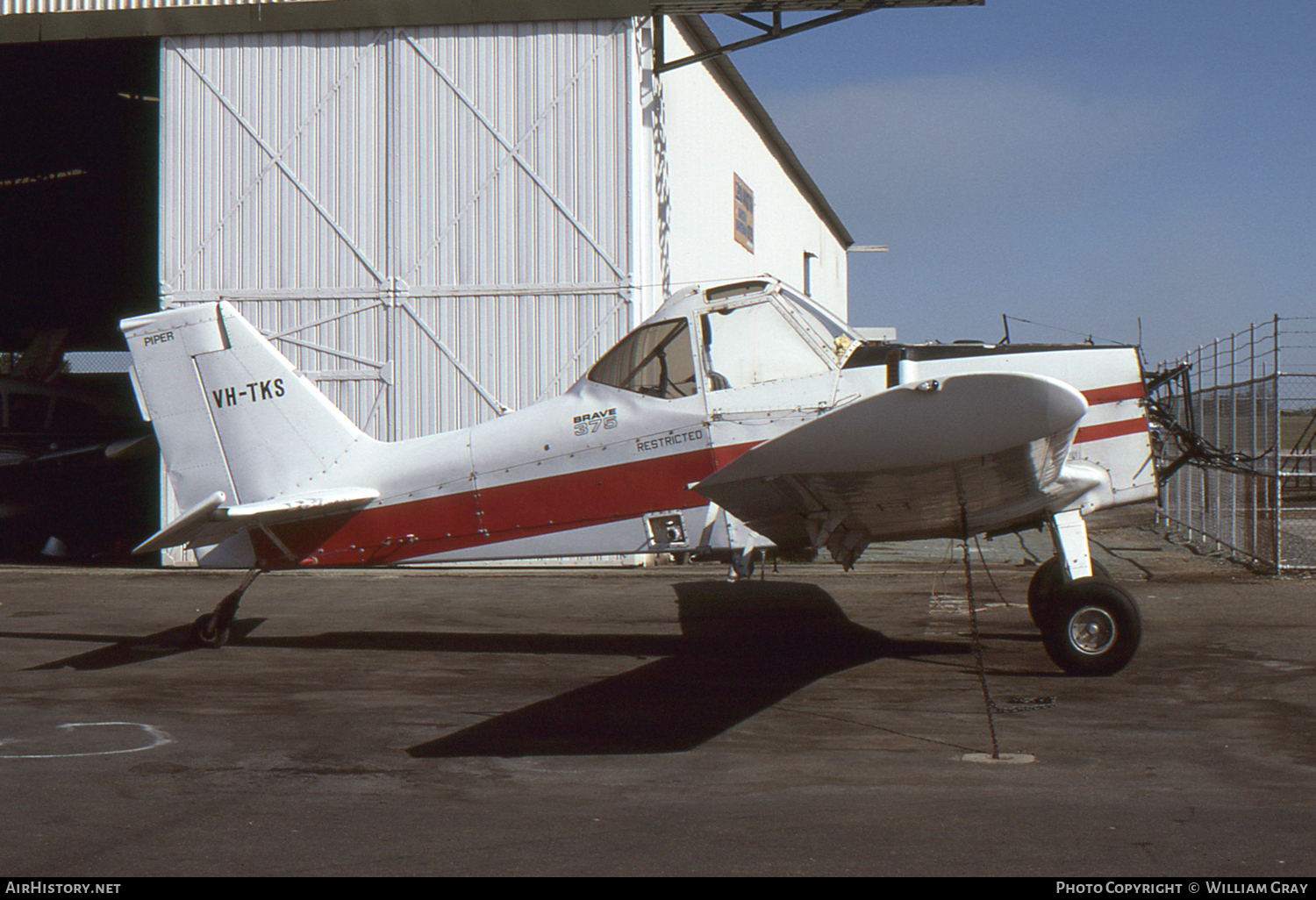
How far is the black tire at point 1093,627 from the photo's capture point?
689 cm

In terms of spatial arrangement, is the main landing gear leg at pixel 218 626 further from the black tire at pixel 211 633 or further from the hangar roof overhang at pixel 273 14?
the hangar roof overhang at pixel 273 14

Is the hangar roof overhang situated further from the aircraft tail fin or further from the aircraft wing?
the aircraft wing

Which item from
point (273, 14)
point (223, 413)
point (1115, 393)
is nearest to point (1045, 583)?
point (1115, 393)

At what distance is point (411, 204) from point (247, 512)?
26.6ft

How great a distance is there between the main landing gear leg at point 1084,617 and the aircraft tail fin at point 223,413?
17.1ft

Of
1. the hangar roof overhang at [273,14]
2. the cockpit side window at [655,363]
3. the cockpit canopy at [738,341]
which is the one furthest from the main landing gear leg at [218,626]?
the hangar roof overhang at [273,14]

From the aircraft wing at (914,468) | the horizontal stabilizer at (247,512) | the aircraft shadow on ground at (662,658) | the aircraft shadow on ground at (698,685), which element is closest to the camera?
the aircraft wing at (914,468)

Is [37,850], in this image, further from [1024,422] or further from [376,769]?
[1024,422]

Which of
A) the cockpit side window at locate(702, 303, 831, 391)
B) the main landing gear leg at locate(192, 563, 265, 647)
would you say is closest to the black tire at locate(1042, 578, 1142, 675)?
the cockpit side window at locate(702, 303, 831, 391)

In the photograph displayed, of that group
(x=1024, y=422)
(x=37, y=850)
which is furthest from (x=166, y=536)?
(x=1024, y=422)

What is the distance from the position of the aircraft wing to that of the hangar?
8.10 meters

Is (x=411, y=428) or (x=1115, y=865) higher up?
(x=411, y=428)

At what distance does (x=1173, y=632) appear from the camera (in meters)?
8.71

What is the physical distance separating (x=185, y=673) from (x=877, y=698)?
465 cm
